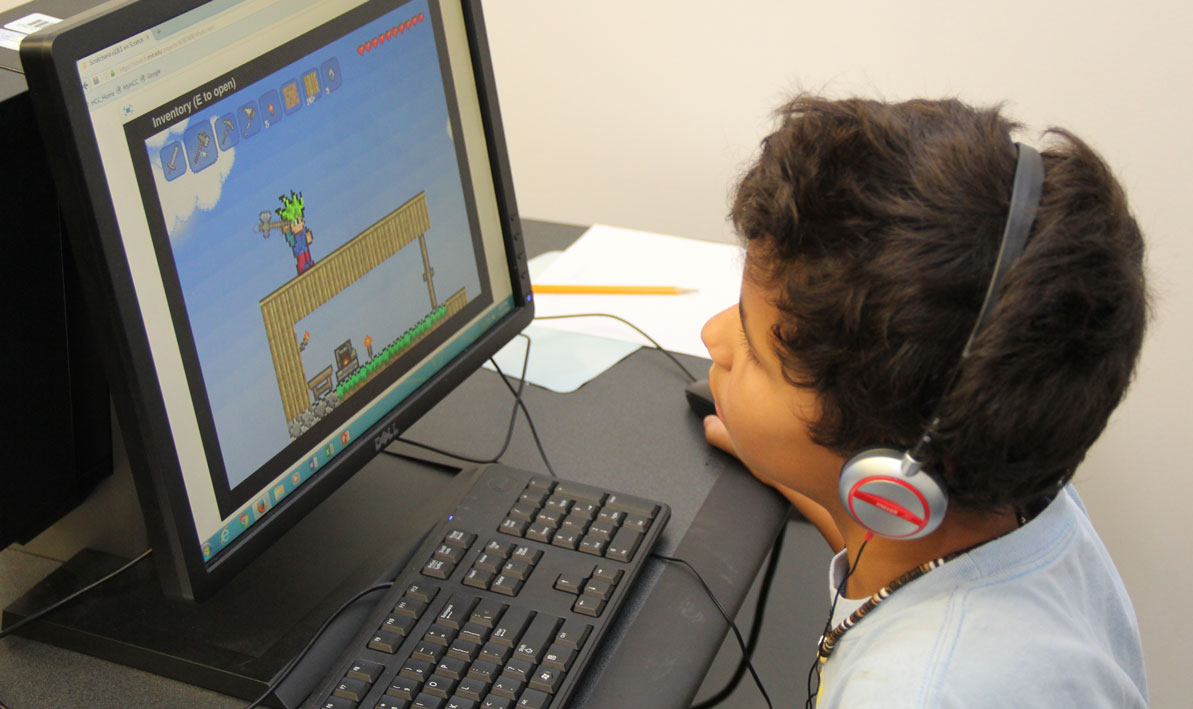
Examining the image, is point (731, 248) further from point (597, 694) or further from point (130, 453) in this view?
point (130, 453)

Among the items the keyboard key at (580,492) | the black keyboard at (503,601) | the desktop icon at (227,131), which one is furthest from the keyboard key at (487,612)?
the desktop icon at (227,131)

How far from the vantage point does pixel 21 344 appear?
0.66 meters

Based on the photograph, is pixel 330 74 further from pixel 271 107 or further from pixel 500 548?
pixel 500 548

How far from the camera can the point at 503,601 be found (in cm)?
67

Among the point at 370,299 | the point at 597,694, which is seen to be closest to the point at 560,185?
the point at 370,299

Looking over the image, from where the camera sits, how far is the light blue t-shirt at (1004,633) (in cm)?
56

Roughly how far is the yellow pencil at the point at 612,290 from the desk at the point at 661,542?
0.12 meters

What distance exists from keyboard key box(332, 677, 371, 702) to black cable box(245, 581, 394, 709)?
1.9 inches

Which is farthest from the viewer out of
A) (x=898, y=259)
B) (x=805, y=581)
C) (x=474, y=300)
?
(x=805, y=581)

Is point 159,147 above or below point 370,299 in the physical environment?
above

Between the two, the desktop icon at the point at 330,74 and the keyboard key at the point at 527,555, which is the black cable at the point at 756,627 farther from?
the desktop icon at the point at 330,74

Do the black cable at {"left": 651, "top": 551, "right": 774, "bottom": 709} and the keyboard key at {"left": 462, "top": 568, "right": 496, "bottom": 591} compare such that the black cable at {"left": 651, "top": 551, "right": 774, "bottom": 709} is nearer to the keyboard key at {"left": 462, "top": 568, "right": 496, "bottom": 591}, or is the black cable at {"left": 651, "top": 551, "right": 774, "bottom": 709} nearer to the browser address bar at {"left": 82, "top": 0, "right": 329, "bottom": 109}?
the keyboard key at {"left": 462, "top": 568, "right": 496, "bottom": 591}

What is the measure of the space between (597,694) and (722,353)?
0.23 m

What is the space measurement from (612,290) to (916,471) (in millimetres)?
602
